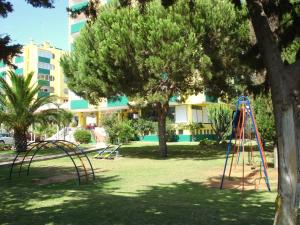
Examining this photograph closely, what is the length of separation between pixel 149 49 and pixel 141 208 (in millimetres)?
11827

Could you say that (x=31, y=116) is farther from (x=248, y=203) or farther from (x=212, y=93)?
(x=248, y=203)

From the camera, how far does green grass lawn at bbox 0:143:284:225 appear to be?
6.72 meters

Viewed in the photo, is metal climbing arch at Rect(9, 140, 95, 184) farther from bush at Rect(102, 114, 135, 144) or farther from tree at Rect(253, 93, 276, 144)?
bush at Rect(102, 114, 135, 144)

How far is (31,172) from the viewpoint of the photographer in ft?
51.8

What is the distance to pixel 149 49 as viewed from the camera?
18344 mm

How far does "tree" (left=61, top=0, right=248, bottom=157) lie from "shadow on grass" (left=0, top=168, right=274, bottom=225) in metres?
8.41

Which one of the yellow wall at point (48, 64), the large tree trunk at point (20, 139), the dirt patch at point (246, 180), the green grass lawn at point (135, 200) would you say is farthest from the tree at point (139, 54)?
the yellow wall at point (48, 64)

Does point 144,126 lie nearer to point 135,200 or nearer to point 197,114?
point 197,114

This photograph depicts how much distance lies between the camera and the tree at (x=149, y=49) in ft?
58.9

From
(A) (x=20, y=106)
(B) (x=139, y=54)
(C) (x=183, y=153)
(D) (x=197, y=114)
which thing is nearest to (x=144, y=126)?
(D) (x=197, y=114)

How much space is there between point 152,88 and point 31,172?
290 inches

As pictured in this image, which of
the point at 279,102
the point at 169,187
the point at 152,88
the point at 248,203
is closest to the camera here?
the point at 279,102

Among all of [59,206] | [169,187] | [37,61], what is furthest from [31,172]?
[37,61]

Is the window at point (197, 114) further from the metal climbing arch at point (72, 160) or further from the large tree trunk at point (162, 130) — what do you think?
the metal climbing arch at point (72, 160)
